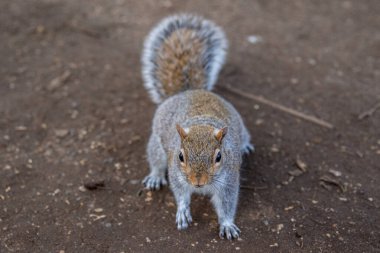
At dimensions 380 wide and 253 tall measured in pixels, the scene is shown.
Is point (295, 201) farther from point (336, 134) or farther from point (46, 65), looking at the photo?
point (46, 65)

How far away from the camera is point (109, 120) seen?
14.0ft

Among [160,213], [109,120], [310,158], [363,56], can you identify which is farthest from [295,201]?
[363,56]

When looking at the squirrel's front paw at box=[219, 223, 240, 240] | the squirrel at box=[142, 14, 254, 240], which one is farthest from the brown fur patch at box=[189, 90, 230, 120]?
the squirrel's front paw at box=[219, 223, 240, 240]

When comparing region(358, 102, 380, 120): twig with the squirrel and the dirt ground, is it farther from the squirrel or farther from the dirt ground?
the squirrel

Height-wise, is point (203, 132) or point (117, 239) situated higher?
point (203, 132)

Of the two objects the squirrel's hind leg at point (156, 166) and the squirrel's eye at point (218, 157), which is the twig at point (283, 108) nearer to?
the squirrel's hind leg at point (156, 166)

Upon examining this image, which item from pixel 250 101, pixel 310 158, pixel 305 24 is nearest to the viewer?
pixel 310 158

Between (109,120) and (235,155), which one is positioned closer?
(235,155)

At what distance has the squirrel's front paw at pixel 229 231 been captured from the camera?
3.11 meters

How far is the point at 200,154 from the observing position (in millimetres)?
2750

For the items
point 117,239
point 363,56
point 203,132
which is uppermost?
point 203,132

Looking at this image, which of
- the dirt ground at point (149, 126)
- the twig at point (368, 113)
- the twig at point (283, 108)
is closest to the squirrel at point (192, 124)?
the dirt ground at point (149, 126)

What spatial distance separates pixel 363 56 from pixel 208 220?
2.97 meters

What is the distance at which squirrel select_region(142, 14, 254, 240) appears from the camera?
111 inches
